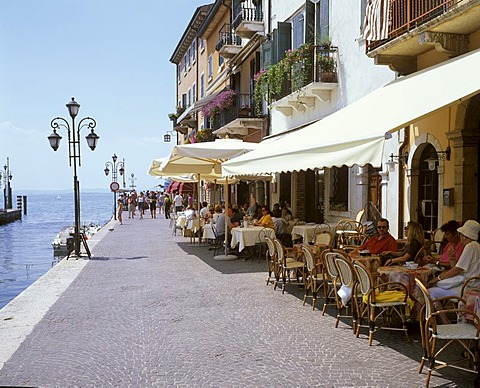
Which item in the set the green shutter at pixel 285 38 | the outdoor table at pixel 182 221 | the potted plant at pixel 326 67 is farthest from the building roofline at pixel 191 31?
the potted plant at pixel 326 67

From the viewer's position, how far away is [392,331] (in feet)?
23.7

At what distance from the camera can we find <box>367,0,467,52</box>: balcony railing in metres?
9.57

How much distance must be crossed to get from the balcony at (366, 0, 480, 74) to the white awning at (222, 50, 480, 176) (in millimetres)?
1568

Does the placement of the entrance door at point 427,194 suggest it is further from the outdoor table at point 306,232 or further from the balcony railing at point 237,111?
the balcony railing at point 237,111

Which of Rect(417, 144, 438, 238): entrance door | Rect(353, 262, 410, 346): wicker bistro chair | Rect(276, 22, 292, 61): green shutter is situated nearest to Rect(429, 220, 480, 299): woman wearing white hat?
Rect(353, 262, 410, 346): wicker bistro chair

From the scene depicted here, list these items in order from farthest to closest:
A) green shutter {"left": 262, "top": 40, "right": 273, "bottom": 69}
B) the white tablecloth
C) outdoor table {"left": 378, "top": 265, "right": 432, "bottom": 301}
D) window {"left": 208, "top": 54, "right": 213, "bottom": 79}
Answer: window {"left": 208, "top": 54, "right": 213, "bottom": 79} → green shutter {"left": 262, "top": 40, "right": 273, "bottom": 69} → the white tablecloth → outdoor table {"left": 378, "top": 265, "right": 432, "bottom": 301}

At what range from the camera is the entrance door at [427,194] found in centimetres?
1118

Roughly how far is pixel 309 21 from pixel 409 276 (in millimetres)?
12321

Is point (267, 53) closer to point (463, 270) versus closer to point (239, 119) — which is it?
point (239, 119)

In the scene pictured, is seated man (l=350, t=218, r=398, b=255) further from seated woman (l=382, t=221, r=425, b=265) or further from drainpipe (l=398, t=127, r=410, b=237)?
drainpipe (l=398, t=127, r=410, b=237)

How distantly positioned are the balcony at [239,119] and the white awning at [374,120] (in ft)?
Answer: 47.0

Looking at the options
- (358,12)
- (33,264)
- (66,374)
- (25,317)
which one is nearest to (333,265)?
(66,374)

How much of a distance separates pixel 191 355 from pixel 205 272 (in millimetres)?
6098

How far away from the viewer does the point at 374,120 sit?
6.87 metres
